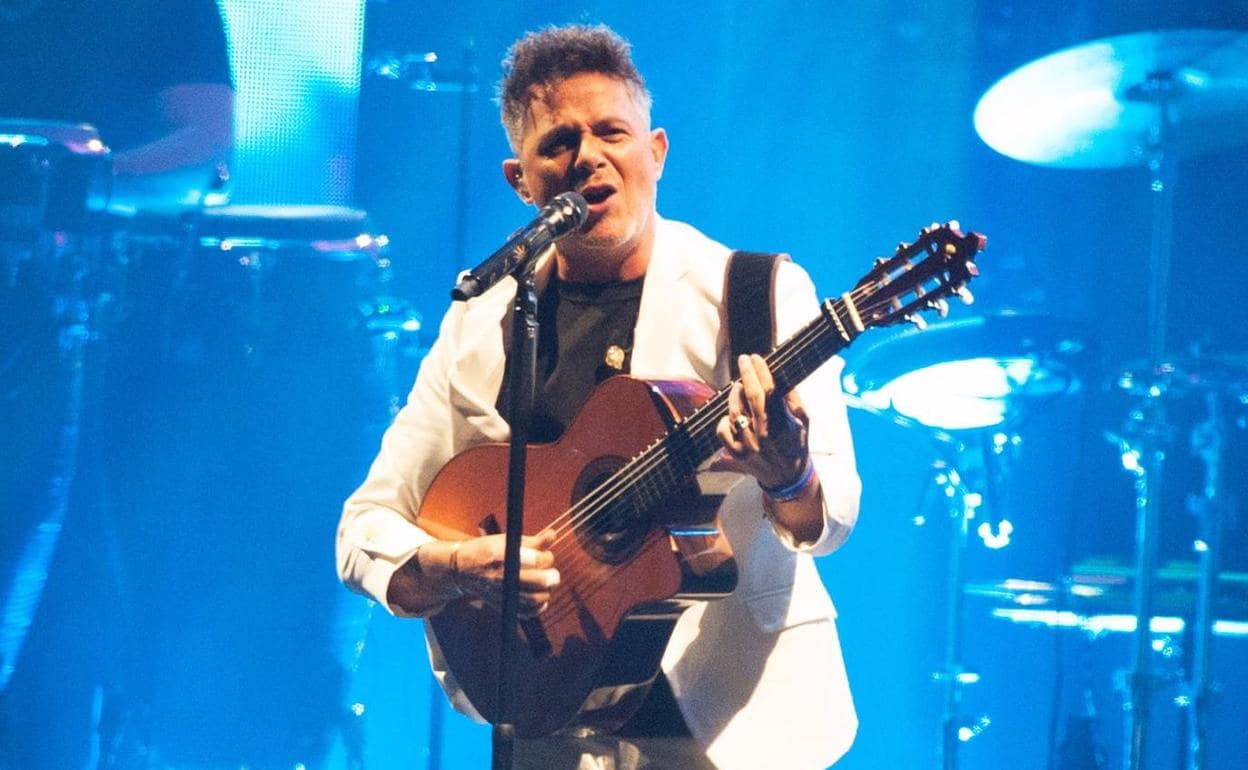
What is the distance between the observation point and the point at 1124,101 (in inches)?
157

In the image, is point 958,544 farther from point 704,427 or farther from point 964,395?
point 704,427

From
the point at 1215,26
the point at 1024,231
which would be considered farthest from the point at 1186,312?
the point at 1215,26

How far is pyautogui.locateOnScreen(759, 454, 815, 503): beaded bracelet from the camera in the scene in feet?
6.91

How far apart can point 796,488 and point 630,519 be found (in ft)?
1.12

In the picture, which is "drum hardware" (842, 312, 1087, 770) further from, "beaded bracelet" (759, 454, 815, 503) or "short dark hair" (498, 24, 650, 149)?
"beaded bracelet" (759, 454, 815, 503)

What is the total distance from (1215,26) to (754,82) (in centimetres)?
154

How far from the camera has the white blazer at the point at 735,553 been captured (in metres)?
2.23

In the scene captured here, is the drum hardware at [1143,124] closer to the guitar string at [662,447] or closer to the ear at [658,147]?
the ear at [658,147]

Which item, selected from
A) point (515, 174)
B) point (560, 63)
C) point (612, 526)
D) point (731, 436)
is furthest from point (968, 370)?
point (731, 436)

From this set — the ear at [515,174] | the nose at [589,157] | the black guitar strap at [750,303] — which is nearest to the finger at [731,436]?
the black guitar strap at [750,303]

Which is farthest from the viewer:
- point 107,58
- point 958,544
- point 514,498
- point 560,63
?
point 107,58

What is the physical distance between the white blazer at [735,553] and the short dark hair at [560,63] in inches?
12.8

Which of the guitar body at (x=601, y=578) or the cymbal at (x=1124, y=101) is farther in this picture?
the cymbal at (x=1124, y=101)

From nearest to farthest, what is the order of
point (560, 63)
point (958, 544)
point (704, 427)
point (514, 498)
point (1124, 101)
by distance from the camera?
1. point (514, 498)
2. point (704, 427)
3. point (560, 63)
4. point (1124, 101)
5. point (958, 544)
